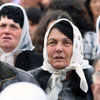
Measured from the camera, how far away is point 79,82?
4664 millimetres

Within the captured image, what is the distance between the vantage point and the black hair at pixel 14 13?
18.3 ft

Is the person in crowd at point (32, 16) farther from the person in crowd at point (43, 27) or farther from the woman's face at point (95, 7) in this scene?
the person in crowd at point (43, 27)

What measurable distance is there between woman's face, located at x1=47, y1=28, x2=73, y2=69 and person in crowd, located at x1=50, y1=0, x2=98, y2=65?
1297mm

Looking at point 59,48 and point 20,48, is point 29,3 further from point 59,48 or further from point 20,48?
point 59,48

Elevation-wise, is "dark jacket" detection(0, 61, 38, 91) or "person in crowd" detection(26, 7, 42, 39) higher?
"person in crowd" detection(26, 7, 42, 39)

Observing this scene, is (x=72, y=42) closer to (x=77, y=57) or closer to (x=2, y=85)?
(x=77, y=57)

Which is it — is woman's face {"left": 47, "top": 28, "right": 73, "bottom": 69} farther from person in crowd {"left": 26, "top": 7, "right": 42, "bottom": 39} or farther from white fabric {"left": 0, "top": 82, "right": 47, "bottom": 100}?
person in crowd {"left": 26, "top": 7, "right": 42, "bottom": 39}

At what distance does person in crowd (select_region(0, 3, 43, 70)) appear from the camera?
5.43 m

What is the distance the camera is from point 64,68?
15.6 feet

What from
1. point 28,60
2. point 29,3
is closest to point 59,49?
point 28,60

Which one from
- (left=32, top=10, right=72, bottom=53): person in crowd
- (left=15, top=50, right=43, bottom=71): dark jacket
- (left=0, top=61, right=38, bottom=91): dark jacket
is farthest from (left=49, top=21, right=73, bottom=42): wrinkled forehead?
(left=0, top=61, right=38, bottom=91): dark jacket

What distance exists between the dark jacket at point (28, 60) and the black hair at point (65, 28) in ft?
2.34

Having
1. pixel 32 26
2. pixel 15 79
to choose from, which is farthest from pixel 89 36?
pixel 15 79

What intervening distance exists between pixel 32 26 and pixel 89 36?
4.44 feet
